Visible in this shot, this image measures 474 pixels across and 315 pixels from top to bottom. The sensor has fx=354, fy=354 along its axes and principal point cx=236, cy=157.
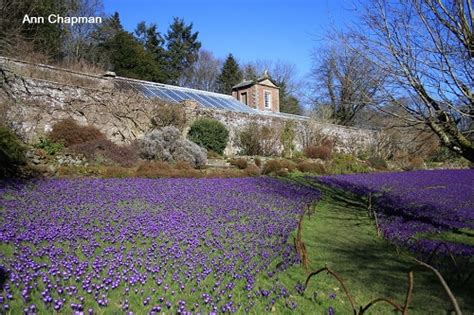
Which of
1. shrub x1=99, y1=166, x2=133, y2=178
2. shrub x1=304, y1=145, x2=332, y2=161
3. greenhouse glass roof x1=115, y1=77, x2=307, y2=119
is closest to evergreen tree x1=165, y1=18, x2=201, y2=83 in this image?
greenhouse glass roof x1=115, y1=77, x2=307, y2=119

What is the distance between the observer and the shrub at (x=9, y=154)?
8.73 meters

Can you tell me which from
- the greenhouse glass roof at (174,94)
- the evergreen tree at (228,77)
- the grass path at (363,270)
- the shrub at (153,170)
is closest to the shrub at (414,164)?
the greenhouse glass roof at (174,94)

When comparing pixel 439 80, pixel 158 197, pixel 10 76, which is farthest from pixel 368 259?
pixel 10 76

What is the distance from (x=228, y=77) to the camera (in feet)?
161

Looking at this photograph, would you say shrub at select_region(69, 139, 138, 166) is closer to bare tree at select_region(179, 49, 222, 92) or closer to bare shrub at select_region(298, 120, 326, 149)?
bare shrub at select_region(298, 120, 326, 149)

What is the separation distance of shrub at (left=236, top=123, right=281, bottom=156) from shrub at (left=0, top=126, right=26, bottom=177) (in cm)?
1268

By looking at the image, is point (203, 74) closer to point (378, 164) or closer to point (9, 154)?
point (378, 164)

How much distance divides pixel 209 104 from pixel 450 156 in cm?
1842

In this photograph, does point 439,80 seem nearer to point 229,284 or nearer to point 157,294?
point 229,284

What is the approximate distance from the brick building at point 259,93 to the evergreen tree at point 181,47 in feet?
36.3

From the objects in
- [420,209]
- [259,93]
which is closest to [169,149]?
[420,209]

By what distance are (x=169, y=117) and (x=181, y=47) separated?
32.2 metres

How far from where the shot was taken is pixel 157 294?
3.35 metres

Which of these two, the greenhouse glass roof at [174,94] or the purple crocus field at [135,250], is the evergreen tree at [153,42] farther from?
the purple crocus field at [135,250]
